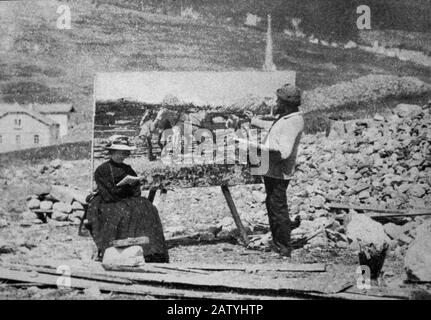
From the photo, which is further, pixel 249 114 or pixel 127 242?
pixel 249 114

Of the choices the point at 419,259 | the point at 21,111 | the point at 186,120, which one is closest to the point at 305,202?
the point at 419,259

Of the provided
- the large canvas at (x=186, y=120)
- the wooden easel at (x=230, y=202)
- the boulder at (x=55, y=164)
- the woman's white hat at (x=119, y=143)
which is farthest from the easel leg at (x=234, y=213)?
the boulder at (x=55, y=164)

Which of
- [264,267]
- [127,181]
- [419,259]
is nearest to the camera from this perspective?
[419,259]

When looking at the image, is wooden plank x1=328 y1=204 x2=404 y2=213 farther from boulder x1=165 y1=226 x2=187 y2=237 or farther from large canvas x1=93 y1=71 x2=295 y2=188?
boulder x1=165 y1=226 x2=187 y2=237

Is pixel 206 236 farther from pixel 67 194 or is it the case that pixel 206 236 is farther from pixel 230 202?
pixel 67 194

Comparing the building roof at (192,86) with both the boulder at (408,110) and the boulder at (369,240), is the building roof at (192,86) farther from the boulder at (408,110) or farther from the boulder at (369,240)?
the boulder at (369,240)
